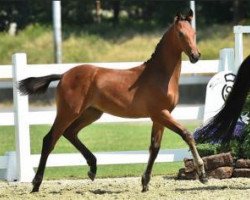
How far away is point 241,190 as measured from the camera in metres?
8.26

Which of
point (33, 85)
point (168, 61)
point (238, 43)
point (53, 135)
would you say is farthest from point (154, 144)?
point (238, 43)

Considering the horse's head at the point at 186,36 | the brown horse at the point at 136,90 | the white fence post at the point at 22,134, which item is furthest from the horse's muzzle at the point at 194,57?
the white fence post at the point at 22,134

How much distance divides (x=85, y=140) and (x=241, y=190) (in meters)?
7.52

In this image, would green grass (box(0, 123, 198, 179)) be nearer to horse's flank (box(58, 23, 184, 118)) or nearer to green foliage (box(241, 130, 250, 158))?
green foliage (box(241, 130, 250, 158))

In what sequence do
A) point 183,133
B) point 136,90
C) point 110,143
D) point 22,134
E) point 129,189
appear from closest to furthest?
point 183,133, point 136,90, point 129,189, point 22,134, point 110,143

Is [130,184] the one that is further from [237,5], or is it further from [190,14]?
[237,5]

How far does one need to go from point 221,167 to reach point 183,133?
1554mm

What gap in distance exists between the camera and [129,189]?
8.77 metres

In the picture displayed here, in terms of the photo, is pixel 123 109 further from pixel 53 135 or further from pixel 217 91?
pixel 217 91

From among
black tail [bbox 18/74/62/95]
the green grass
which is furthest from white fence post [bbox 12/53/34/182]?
black tail [bbox 18/74/62/95]

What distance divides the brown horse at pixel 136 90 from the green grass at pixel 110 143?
203 centimetres

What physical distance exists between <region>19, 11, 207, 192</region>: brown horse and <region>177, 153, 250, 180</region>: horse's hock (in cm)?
101

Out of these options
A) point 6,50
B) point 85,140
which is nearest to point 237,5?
A: point 6,50

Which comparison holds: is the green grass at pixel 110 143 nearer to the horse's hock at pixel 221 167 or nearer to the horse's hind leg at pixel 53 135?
the horse's hock at pixel 221 167
